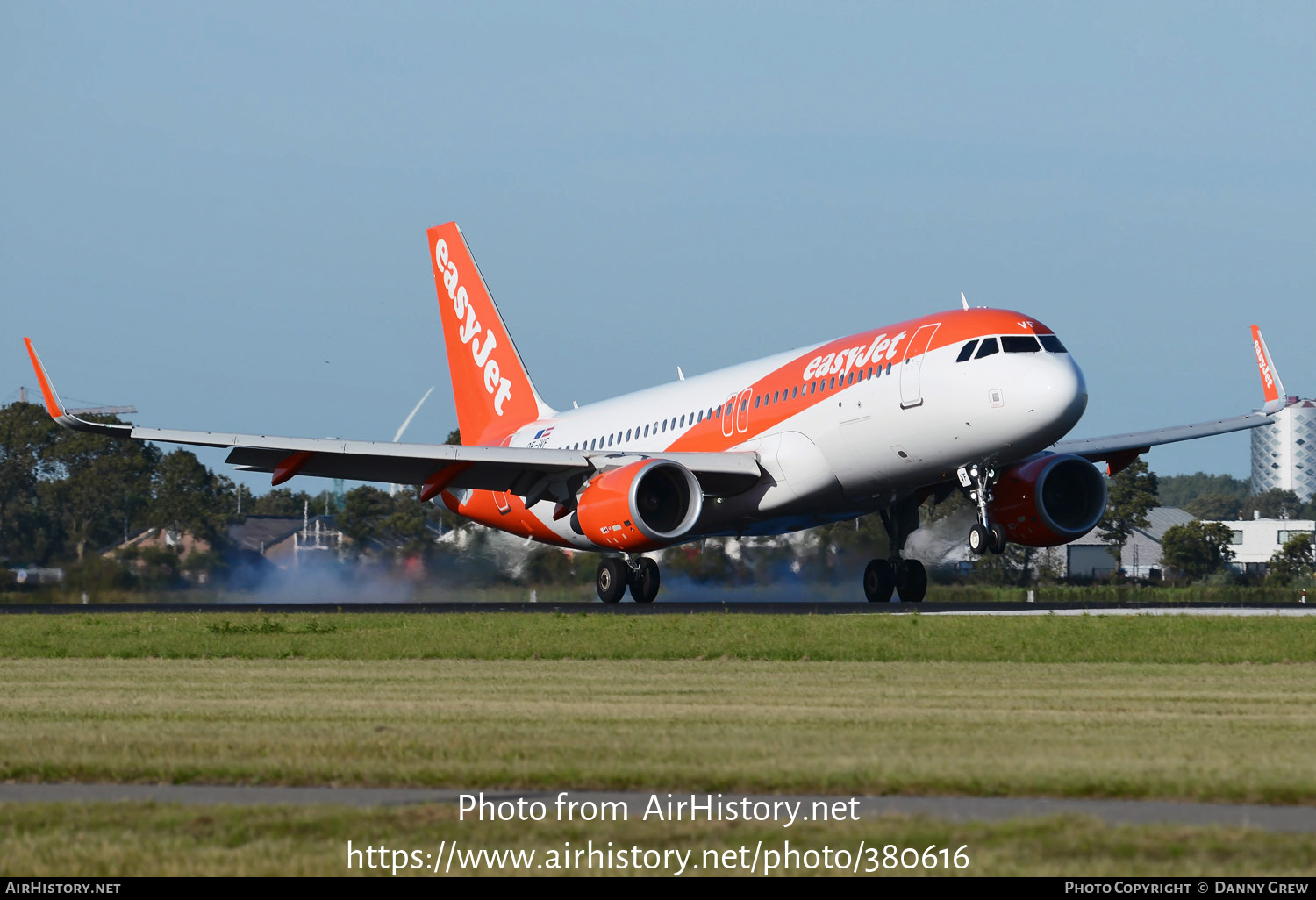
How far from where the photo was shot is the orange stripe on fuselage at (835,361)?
29.3 meters

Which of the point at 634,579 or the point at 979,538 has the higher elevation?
the point at 979,538

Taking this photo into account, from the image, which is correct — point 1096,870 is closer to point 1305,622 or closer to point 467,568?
point 1305,622

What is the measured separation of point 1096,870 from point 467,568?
114 feet

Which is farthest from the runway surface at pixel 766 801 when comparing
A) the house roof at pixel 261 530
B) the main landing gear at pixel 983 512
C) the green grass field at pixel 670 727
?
the house roof at pixel 261 530

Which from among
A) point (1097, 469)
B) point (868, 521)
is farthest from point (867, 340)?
point (868, 521)

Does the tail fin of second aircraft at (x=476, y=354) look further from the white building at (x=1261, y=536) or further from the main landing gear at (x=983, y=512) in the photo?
the white building at (x=1261, y=536)

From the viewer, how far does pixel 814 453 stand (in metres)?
31.5

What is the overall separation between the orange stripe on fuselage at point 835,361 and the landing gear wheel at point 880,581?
4915mm

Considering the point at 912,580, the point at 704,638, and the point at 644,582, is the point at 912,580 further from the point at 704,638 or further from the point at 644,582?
the point at 704,638

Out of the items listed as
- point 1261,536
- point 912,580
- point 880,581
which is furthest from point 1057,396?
point 1261,536

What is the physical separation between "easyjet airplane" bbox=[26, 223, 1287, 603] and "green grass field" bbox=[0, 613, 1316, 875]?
6.45m

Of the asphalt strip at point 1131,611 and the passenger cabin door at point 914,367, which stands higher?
the passenger cabin door at point 914,367

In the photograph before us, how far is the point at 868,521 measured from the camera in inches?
1544

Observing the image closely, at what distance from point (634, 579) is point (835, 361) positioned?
6.55 meters
